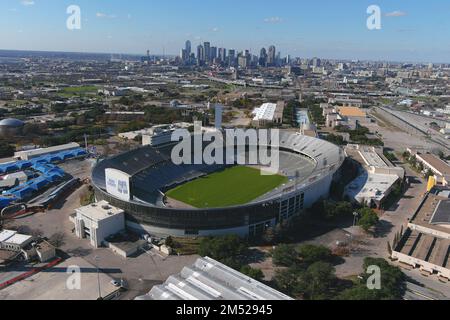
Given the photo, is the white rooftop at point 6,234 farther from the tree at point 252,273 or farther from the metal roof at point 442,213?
→ the metal roof at point 442,213

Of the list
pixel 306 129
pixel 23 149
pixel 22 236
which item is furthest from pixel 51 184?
pixel 306 129

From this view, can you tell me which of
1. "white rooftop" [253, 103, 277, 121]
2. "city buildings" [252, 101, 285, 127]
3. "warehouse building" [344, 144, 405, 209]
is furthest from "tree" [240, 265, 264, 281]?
"white rooftop" [253, 103, 277, 121]

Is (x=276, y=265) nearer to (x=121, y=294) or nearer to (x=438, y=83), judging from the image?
(x=121, y=294)

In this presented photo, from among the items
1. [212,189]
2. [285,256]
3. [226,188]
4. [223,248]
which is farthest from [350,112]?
[223,248]

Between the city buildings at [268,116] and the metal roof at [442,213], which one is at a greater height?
the city buildings at [268,116]

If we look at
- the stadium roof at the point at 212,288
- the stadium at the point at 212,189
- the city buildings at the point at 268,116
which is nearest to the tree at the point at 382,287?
the stadium roof at the point at 212,288
